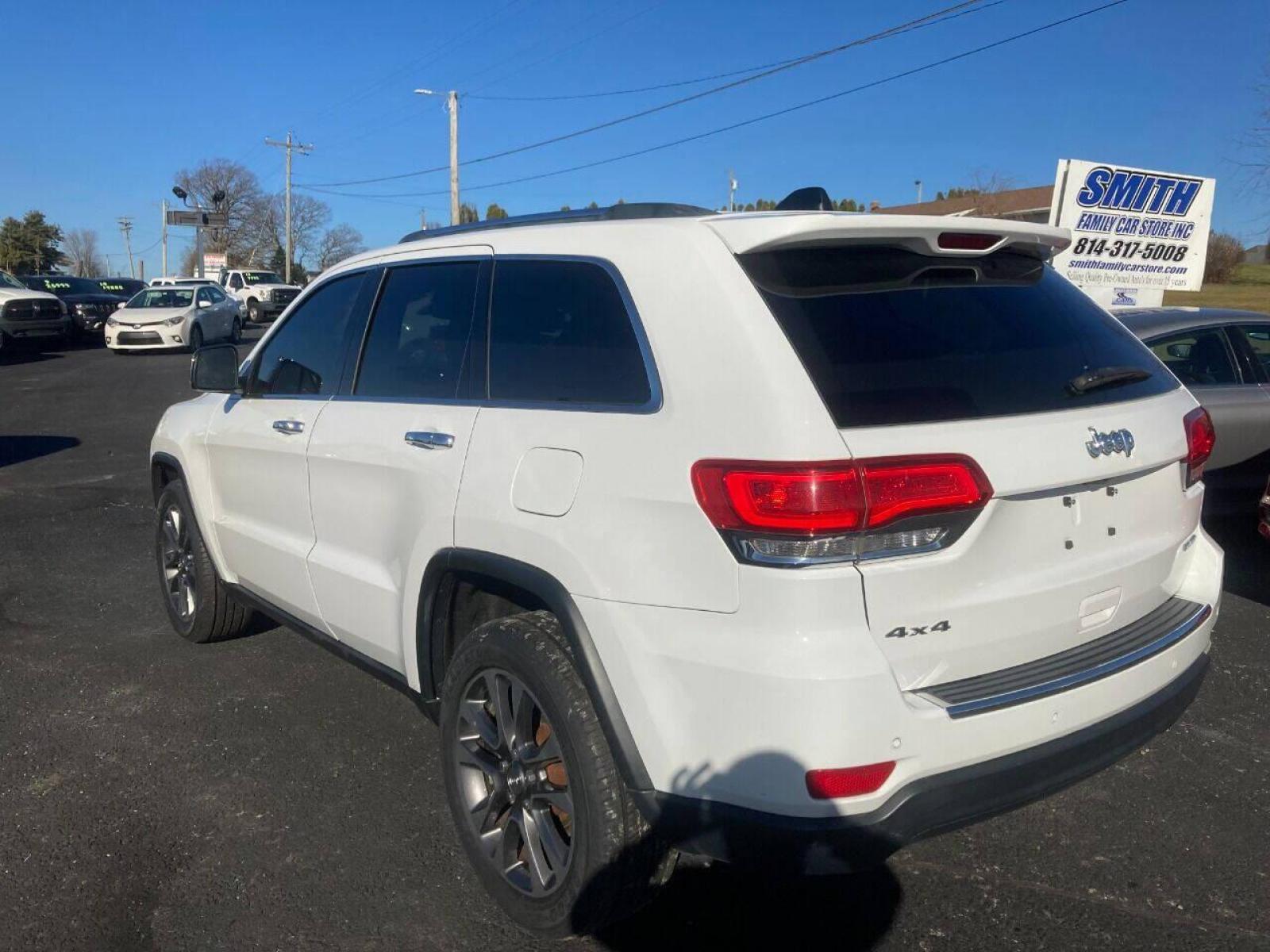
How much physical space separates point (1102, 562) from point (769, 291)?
108 cm

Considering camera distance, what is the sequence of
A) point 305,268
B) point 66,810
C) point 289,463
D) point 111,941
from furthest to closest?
point 305,268 < point 289,463 < point 66,810 < point 111,941

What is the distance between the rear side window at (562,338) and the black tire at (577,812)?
62cm

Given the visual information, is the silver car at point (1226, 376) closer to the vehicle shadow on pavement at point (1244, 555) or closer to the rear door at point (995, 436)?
the vehicle shadow on pavement at point (1244, 555)

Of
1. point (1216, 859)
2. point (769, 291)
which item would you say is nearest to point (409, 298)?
point (769, 291)

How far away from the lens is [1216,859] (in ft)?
10.5

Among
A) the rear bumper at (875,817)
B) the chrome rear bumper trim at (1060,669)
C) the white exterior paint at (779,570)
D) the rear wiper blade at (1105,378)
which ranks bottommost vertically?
the rear bumper at (875,817)

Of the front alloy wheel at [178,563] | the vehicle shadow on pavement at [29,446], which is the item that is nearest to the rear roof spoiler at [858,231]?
the front alloy wheel at [178,563]

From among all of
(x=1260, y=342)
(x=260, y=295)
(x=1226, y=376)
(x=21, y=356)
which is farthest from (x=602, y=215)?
(x=260, y=295)

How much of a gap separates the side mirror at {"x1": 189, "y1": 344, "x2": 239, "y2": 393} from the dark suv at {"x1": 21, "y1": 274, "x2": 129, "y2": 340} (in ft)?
84.1

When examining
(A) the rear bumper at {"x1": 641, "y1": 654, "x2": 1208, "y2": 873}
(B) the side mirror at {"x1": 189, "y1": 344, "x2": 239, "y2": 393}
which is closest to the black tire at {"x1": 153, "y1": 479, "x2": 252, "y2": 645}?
(B) the side mirror at {"x1": 189, "y1": 344, "x2": 239, "y2": 393}

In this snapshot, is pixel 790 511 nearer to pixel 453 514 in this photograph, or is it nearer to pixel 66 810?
pixel 453 514

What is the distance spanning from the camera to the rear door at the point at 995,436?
7.64 ft

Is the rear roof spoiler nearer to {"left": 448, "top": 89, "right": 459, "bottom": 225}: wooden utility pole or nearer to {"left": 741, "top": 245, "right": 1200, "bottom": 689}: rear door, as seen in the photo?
{"left": 741, "top": 245, "right": 1200, "bottom": 689}: rear door

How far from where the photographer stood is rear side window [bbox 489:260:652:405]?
8.85ft
